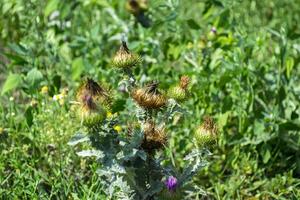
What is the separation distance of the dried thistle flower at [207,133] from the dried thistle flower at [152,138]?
0.12m

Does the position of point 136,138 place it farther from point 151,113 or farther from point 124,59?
point 124,59

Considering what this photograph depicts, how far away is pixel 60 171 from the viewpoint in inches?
109

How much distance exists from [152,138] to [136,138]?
72mm

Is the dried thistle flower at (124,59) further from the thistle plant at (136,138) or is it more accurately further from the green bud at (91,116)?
the green bud at (91,116)

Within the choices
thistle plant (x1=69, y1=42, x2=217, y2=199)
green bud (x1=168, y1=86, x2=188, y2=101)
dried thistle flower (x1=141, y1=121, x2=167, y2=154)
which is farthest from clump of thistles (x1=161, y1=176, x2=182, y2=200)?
green bud (x1=168, y1=86, x2=188, y2=101)

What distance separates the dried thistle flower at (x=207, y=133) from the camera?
2234mm

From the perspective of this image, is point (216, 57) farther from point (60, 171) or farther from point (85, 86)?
point (85, 86)

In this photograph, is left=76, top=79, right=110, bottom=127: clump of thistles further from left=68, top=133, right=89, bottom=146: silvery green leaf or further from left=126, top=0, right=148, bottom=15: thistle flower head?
left=126, top=0, right=148, bottom=15: thistle flower head

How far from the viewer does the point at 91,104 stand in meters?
2.03

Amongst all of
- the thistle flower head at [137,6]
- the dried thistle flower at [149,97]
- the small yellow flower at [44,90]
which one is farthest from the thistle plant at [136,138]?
the thistle flower head at [137,6]

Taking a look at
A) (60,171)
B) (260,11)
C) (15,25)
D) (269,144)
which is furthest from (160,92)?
(260,11)

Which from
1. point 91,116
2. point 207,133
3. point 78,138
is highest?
point 91,116

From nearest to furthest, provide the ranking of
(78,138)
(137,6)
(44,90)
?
(78,138), (44,90), (137,6)

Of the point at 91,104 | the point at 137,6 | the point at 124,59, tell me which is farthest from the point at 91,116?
the point at 137,6
